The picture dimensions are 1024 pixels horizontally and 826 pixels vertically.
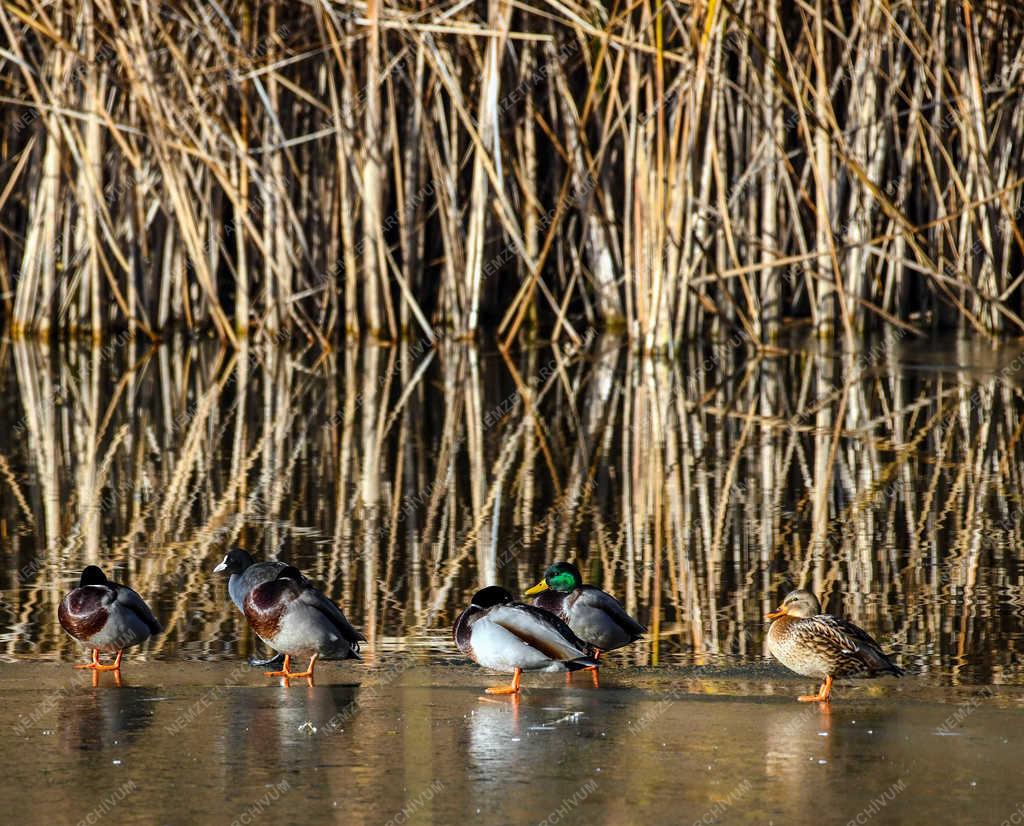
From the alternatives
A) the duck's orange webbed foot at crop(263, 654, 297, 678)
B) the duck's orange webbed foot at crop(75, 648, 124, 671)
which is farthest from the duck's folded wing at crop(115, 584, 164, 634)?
the duck's orange webbed foot at crop(263, 654, 297, 678)

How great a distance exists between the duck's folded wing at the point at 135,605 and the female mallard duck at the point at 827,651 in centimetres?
217

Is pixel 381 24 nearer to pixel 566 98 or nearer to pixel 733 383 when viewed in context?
pixel 566 98

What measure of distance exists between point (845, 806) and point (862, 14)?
476 inches

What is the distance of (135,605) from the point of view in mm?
6039

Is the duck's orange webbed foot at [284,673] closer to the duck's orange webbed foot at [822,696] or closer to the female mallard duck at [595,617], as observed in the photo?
the female mallard duck at [595,617]

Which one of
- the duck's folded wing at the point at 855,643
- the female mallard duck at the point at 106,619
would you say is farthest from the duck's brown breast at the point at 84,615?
the duck's folded wing at the point at 855,643

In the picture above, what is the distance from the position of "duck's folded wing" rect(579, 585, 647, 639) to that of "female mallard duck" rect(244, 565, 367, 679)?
0.81m

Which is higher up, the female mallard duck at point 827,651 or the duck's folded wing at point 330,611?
the duck's folded wing at point 330,611

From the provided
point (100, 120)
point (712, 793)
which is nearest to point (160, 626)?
point (712, 793)

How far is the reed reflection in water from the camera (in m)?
6.85

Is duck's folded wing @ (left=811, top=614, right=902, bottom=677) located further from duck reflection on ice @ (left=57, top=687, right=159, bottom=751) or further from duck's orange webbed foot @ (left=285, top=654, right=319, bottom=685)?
duck reflection on ice @ (left=57, top=687, right=159, bottom=751)

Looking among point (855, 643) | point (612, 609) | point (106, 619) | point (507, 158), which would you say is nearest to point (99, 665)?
point (106, 619)

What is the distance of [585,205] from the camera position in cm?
1689

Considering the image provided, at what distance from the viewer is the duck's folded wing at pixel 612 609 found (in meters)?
6.12
